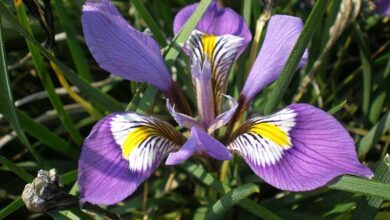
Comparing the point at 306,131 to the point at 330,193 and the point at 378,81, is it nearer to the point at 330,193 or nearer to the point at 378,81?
the point at 330,193

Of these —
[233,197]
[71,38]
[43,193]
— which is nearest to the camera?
[43,193]

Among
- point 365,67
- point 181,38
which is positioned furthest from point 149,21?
point 365,67

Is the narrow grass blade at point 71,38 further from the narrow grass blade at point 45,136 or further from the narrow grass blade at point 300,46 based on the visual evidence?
the narrow grass blade at point 300,46

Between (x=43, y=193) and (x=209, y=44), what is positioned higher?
(x=209, y=44)

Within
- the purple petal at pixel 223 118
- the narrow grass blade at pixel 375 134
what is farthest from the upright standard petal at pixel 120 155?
the narrow grass blade at pixel 375 134

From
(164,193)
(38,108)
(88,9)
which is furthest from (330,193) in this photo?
(38,108)

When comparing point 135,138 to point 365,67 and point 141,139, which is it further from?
point 365,67
